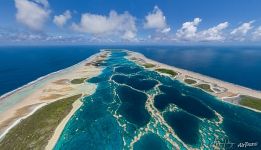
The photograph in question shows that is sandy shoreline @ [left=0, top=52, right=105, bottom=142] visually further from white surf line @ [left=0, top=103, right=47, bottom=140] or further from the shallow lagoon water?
the shallow lagoon water

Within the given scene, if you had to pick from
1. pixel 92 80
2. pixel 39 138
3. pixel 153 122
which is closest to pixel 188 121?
pixel 153 122

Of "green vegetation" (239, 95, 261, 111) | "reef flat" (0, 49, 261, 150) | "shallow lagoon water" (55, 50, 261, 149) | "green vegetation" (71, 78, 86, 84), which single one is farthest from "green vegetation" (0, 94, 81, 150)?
"green vegetation" (239, 95, 261, 111)

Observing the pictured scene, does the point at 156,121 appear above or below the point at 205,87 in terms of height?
below

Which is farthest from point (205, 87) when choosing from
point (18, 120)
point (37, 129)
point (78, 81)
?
point (18, 120)

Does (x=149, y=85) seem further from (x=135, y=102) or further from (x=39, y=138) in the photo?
(x=39, y=138)

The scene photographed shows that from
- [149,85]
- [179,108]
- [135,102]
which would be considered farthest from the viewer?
[149,85]

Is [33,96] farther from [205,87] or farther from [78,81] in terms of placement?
[205,87]

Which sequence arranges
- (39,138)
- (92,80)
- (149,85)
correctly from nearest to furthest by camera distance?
(39,138)
(149,85)
(92,80)
